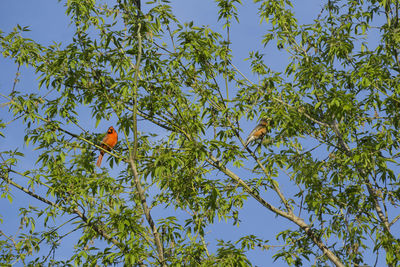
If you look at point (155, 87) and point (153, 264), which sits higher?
point (155, 87)

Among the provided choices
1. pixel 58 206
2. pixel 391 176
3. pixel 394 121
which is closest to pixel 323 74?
pixel 394 121

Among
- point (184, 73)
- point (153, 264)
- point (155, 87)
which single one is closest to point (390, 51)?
point (184, 73)

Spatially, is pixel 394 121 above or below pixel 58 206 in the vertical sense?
above

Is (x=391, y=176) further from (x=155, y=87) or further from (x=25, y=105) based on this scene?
(x=25, y=105)

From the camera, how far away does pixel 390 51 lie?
10.4 m

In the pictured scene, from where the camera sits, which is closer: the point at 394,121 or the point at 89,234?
the point at 89,234

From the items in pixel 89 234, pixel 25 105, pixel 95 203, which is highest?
pixel 25 105

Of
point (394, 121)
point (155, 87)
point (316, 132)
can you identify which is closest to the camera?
point (155, 87)

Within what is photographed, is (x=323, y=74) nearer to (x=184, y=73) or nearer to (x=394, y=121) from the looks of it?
(x=394, y=121)

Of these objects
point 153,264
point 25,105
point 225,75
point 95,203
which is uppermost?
point 225,75

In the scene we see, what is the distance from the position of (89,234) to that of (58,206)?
0.81m

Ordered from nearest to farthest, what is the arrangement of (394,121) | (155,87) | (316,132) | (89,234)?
(89,234), (155,87), (394,121), (316,132)

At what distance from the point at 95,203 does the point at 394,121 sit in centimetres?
625

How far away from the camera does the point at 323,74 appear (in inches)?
380
